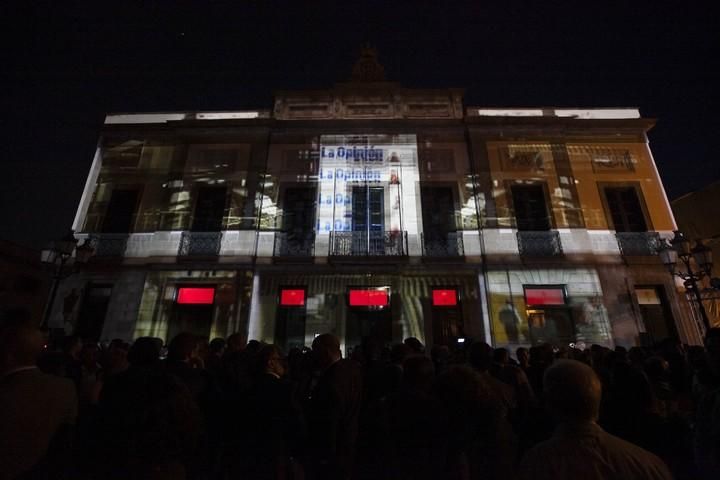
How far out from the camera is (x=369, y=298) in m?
11.5

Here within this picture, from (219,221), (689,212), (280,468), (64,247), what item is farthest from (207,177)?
(689,212)

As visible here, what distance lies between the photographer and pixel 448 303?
1157 centimetres

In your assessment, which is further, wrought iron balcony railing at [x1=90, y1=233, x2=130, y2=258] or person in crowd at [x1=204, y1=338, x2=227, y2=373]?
wrought iron balcony railing at [x1=90, y1=233, x2=130, y2=258]

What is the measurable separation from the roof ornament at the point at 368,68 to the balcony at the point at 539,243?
898 cm

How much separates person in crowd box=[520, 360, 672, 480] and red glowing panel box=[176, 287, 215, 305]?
11.8 metres

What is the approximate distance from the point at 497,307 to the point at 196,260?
33.3 feet

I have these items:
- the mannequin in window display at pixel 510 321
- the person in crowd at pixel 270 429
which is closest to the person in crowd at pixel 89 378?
the person in crowd at pixel 270 429

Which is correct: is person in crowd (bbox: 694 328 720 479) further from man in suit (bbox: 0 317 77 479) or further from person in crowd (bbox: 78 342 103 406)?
person in crowd (bbox: 78 342 103 406)

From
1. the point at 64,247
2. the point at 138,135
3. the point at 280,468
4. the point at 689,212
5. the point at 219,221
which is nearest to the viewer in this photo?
the point at 280,468

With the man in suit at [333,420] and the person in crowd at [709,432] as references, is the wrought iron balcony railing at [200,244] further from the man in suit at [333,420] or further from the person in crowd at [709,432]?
the person in crowd at [709,432]

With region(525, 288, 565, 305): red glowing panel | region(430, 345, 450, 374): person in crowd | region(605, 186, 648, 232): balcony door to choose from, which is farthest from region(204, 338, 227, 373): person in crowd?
region(605, 186, 648, 232): balcony door

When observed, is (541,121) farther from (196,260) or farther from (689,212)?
(196,260)

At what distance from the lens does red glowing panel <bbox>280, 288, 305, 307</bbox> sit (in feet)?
38.1

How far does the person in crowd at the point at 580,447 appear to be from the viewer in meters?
1.36
